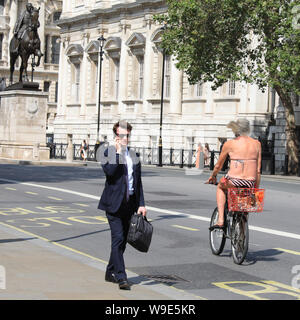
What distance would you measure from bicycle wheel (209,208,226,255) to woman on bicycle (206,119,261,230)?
0.31 meters

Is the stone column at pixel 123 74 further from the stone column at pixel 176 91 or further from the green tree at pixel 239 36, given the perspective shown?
the green tree at pixel 239 36

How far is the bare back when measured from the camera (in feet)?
36.9

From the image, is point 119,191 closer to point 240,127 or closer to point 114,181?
point 114,181

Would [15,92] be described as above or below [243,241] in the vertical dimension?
above

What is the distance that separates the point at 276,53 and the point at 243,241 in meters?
27.0

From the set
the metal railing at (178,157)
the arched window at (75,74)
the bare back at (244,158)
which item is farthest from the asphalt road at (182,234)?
the arched window at (75,74)

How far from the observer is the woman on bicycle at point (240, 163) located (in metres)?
11.2

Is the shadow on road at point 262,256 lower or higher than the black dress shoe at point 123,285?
lower

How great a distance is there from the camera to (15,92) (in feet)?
139

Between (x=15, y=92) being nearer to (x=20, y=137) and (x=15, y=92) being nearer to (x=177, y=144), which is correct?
(x=20, y=137)

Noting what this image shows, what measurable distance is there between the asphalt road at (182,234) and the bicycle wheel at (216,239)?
12 centimetres

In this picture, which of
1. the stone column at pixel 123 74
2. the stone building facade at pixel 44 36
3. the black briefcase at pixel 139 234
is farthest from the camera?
the stone building facade at pixel 44 36

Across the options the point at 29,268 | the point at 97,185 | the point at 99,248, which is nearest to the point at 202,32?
the point at 97,185

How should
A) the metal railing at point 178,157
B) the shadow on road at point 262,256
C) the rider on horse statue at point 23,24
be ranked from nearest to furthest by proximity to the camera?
1. the shadow on road at point 262,256
2. the rider on horse statue at point 23,24
3. the metal railing at point 178,157
